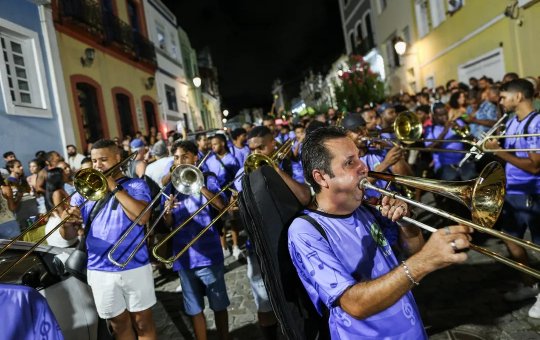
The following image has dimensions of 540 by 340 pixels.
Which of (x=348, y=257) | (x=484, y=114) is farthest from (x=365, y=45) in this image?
(x=348, y=257)

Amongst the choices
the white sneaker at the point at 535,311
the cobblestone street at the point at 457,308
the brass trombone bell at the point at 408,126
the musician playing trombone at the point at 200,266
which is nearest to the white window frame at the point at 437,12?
the brass trombone bell at the point at 408,126

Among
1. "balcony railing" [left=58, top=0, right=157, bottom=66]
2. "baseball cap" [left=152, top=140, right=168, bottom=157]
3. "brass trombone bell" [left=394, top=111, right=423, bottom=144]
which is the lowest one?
"brass trombone bell" [left=394, top=111, right=423, bottom=144]

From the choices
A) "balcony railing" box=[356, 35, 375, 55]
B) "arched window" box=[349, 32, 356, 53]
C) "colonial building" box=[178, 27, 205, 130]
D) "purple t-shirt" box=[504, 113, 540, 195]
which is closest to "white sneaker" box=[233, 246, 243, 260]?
"purple t-shirt" box=[504, 113, 540, 195]

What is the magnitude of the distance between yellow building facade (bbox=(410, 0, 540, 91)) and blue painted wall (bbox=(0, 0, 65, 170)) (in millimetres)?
11955

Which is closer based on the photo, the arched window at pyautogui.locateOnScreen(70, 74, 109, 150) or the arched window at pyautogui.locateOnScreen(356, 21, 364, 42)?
the arched window at pyautogui.locateOnScreen(70, 74, 109, 150)

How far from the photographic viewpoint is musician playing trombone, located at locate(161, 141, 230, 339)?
3.53 m

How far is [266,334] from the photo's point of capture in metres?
3.53

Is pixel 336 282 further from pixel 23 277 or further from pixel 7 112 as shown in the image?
pixel 7 112

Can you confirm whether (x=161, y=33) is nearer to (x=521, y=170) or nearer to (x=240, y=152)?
(x=240, y=152)

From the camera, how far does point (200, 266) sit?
11.5ft

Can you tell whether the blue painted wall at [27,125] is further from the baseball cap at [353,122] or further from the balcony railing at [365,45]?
the balcony railing at [365,45]

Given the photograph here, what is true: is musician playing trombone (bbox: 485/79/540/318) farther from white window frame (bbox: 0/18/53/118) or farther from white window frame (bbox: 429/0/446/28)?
white window frame (bbox: 429/0/446/28)

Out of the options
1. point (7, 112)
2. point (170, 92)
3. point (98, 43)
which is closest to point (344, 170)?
point (7, 112)

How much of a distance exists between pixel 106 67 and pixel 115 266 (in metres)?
12.2
